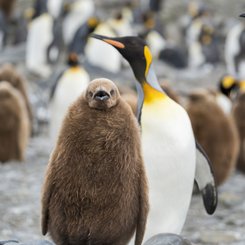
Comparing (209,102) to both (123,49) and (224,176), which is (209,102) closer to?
(224,176)

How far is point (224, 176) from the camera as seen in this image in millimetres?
6285

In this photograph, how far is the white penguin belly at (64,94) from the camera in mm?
8108

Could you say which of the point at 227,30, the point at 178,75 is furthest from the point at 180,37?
the point at 178,75

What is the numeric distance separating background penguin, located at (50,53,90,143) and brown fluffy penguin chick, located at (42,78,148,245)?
469 centimetres

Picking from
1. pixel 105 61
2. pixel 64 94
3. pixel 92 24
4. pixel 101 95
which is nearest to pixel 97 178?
pixel 101 95

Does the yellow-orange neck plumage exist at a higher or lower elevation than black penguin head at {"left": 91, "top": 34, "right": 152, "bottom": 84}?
lower

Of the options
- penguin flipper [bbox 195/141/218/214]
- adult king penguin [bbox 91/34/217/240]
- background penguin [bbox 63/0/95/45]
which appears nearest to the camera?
adult king penguin [bbox 91/34/217/240]

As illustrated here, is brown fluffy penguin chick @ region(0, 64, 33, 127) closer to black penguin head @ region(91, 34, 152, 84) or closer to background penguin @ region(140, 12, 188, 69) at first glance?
black penguin head @ region(91, 34, 152, 84)

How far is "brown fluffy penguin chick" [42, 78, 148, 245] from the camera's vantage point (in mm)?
3258

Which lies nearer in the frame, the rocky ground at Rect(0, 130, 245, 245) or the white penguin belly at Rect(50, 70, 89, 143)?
the rocky ground at Rect(0, 130, 245, 245)

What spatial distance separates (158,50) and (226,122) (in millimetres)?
12174

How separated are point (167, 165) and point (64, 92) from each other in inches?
165

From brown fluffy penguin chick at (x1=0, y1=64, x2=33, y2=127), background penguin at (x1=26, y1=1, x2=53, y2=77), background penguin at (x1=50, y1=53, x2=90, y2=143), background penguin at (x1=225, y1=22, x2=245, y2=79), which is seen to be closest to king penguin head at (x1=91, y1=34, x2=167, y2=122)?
background penguin at (x1=50, y1=53, x2=90, y2=143)

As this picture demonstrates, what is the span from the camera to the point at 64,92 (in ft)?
26.9
